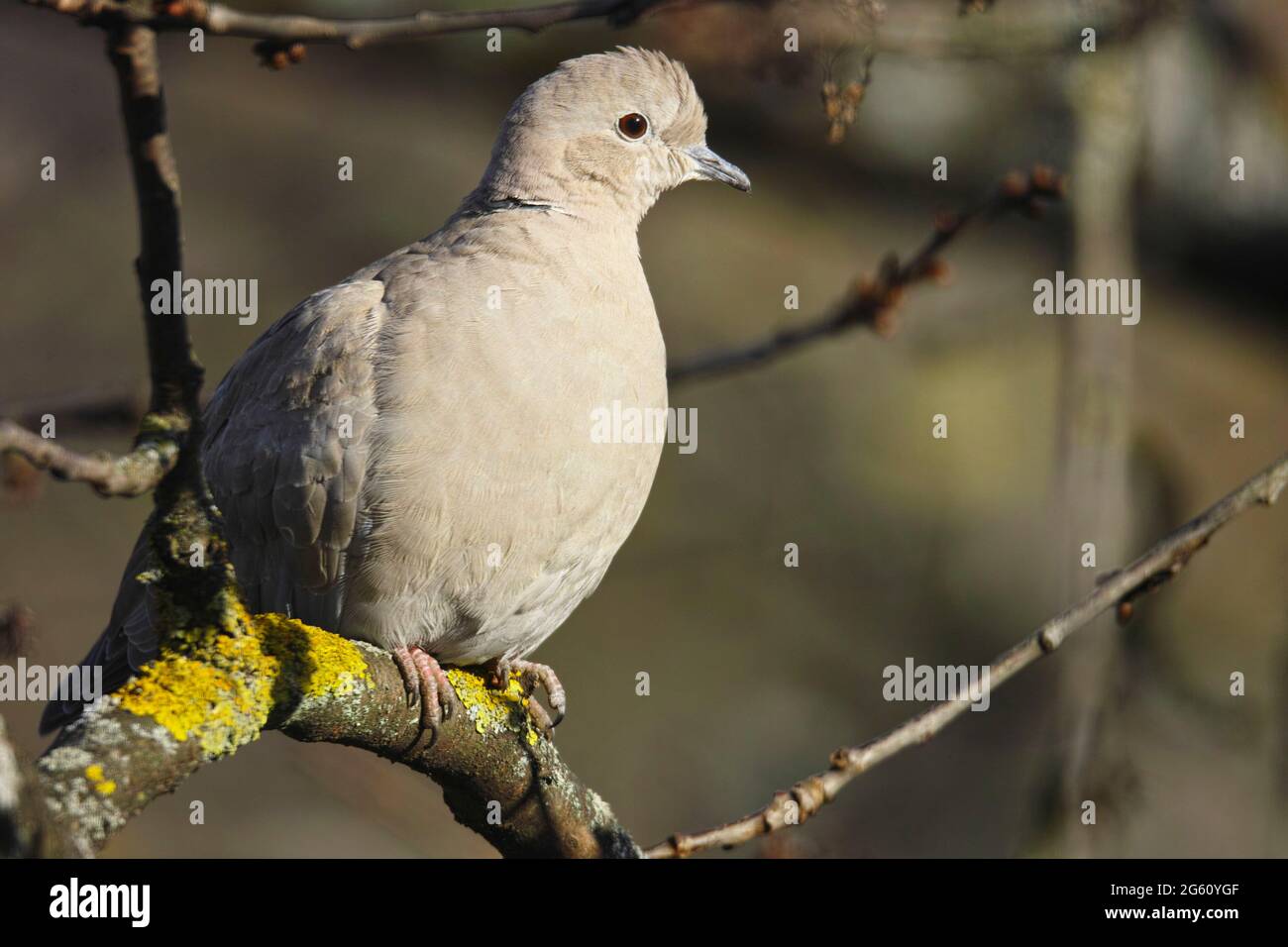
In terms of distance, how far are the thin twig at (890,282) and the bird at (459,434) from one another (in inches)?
8.8

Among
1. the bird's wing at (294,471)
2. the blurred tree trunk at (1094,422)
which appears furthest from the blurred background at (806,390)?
the bird's wing at (294,471)

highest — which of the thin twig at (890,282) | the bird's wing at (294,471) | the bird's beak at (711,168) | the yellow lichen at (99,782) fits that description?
the bird's beak at (711,168)

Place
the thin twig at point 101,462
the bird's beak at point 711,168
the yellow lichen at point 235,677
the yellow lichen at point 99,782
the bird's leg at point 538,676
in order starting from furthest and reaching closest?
the bird's beak at point 711,168, the bird's leg at point 538,676, the yellow lichen at point 235,677, the yellow lichen at point 99,782, the thin twig at point 101,462

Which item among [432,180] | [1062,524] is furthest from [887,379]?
[1062,524]

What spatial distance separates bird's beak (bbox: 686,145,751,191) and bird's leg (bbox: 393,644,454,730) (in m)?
1.87

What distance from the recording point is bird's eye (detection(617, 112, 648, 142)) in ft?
15.0

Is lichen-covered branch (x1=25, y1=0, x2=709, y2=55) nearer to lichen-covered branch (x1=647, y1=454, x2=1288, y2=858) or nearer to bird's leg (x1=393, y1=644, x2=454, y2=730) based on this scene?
lichen-covered branch (x1=647, y1=454, x2=1288, y2=858)

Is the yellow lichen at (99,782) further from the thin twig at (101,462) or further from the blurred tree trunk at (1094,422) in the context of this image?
the blurred tree trunk at (1094,422)

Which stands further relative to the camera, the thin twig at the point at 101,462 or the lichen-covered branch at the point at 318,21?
the lichen-covered branch at the point at 318,21

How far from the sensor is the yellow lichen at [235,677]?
2.56 meters

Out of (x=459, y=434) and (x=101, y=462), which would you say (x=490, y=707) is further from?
(x=101, y=462)

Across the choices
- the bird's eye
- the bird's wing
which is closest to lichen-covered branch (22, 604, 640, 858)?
the bird's wing

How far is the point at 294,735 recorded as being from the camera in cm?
302

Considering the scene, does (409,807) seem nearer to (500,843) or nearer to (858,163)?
(500,843)
